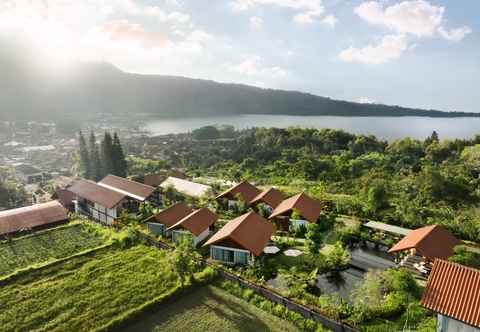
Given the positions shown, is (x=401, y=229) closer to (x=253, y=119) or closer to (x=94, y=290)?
(x=94, y=290)

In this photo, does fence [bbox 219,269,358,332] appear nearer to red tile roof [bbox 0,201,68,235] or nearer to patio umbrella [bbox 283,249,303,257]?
patio umbrella [bbox 283,249,303,257]

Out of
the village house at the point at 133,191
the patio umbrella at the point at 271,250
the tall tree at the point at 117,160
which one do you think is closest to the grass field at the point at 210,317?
the patio umbrella at the point at 271,250

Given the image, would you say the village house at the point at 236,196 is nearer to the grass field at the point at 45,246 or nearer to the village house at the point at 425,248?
the grass field at the point at 45,246

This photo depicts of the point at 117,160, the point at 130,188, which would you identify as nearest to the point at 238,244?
the point at 130,188

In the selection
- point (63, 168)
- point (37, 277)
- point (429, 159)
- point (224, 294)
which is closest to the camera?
point (224, 294)

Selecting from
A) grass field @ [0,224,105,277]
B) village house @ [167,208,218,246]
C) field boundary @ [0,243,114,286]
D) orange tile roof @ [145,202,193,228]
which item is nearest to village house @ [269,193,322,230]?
village house @ [167,208,218,246]

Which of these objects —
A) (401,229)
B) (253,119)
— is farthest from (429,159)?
(253,119)

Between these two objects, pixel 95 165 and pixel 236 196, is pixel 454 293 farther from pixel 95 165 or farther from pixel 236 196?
pixel 95 165
